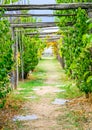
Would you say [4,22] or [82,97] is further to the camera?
[82,97]

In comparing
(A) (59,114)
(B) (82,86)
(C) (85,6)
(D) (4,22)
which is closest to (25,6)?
(D) (4,22)

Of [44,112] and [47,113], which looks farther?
[44,112]

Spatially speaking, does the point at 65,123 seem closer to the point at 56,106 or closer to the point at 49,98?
the point at 56,106

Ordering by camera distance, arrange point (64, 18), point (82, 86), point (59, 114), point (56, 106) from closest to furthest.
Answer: point (59, 114)
point (56, 106)
point (82, 86)
point (64, 18)

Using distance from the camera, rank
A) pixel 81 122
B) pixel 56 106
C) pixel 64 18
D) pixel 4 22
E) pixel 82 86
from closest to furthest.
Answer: pixel 81 122 < pixel 4 22 < pixel 56 106 < pixel 82 86 < pixel 64 18

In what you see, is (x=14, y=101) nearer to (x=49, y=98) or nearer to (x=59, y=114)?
(x=49, y=98)

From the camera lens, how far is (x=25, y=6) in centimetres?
776

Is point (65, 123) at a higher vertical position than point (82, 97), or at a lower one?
higher

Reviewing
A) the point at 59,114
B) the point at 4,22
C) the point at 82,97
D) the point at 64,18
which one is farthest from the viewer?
the point at 64,18

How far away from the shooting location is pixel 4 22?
24.6ft

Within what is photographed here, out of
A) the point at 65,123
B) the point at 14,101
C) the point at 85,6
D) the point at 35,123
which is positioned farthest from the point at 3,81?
the point at 14,101

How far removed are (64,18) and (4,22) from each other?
4.72 m

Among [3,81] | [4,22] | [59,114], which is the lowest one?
[59,114]

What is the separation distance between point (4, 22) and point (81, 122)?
8.55 feet
